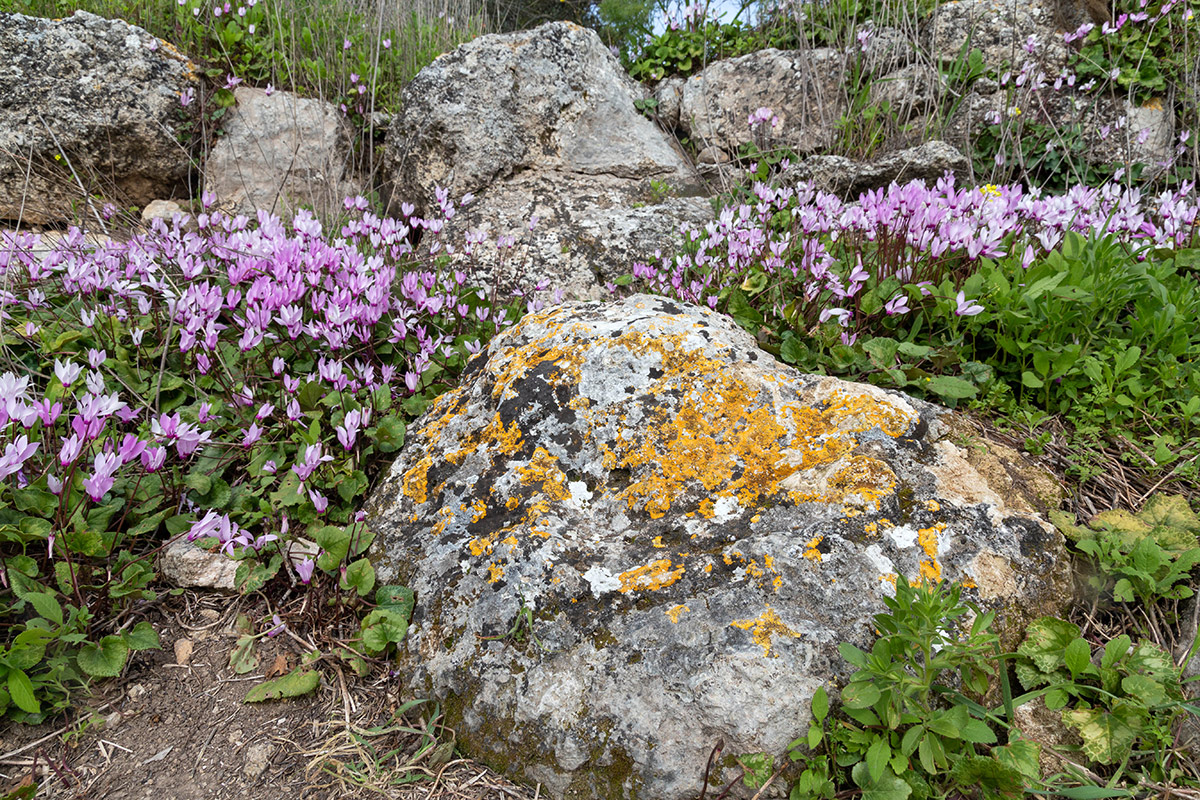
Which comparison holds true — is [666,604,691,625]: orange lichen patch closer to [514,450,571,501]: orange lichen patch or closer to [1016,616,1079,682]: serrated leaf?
[514,450,571,501]: orange lichen patch

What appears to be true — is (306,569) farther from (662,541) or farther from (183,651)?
(662,541)

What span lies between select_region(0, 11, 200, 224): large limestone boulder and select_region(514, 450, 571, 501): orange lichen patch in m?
5.03

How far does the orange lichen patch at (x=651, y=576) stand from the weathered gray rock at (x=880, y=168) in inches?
152

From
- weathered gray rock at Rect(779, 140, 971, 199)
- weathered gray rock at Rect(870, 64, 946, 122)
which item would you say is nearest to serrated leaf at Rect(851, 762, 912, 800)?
weathered gray rock at Rect(779, 140, 971, 199)

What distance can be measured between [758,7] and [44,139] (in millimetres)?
6802

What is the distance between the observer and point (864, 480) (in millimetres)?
1970

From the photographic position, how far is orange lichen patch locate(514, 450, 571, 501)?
213 cm

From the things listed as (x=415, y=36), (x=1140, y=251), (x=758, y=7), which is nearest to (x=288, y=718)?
(x=1140, y=251)

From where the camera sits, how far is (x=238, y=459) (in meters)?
2.51

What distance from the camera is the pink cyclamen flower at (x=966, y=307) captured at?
245 cm

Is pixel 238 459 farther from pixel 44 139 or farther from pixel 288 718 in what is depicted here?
pixel 44 139

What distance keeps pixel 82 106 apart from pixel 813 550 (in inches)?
268

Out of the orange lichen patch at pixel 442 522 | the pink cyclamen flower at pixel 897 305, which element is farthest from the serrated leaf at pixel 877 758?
the pink cyclamen flower at pixel 897 305

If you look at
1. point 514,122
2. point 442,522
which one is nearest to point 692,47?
point 514,122
